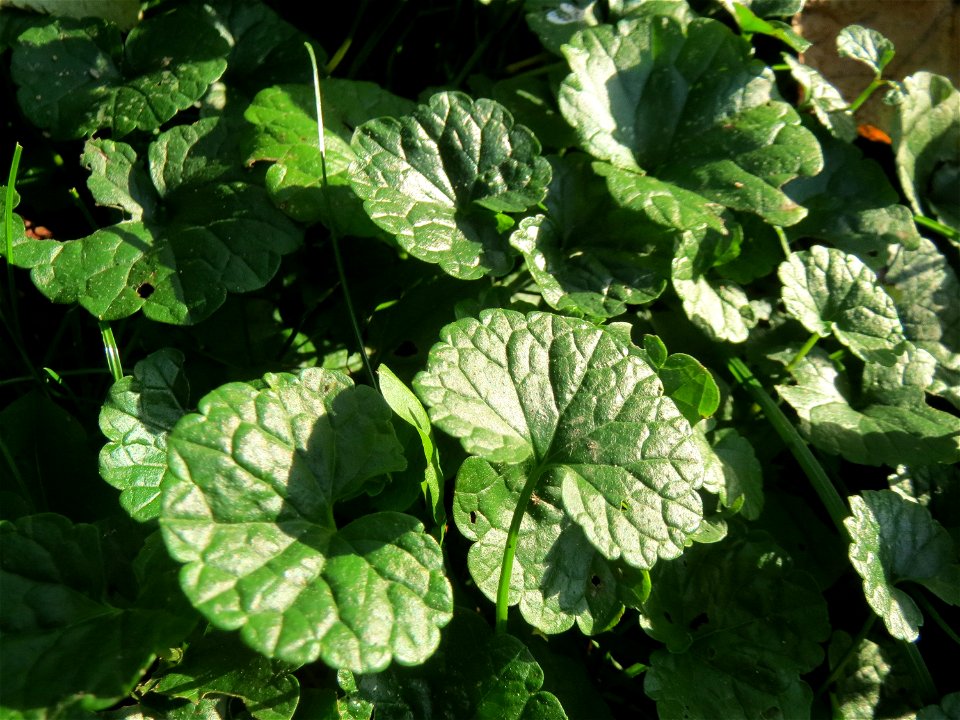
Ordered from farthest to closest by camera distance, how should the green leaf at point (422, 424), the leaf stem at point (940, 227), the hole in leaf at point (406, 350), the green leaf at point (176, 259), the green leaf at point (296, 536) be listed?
the leaf stem at point (940, 227)
the hole in leaf at point (406, 350)
the green leaf at point (176, 259)
the green leaf at point (422, 424)
the green leaf at point (296, 536)

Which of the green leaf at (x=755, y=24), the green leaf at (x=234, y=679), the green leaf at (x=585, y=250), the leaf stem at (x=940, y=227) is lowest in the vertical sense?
the green leaf at (x=234, y=679)

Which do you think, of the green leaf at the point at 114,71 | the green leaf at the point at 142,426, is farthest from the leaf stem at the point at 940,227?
the green leaf at the point at 142,426

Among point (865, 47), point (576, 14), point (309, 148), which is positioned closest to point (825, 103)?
point (865, 47)

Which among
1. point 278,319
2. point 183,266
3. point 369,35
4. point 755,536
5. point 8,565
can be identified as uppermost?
point 369,35

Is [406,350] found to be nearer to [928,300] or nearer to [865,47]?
[928,300]

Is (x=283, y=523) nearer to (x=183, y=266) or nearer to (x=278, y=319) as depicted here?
(x=183, y=266)

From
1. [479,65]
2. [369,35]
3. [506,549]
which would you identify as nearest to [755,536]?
[506,549]

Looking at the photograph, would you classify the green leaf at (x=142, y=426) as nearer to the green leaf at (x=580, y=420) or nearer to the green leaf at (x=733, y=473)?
the green leaf at (x=580, y=420)
